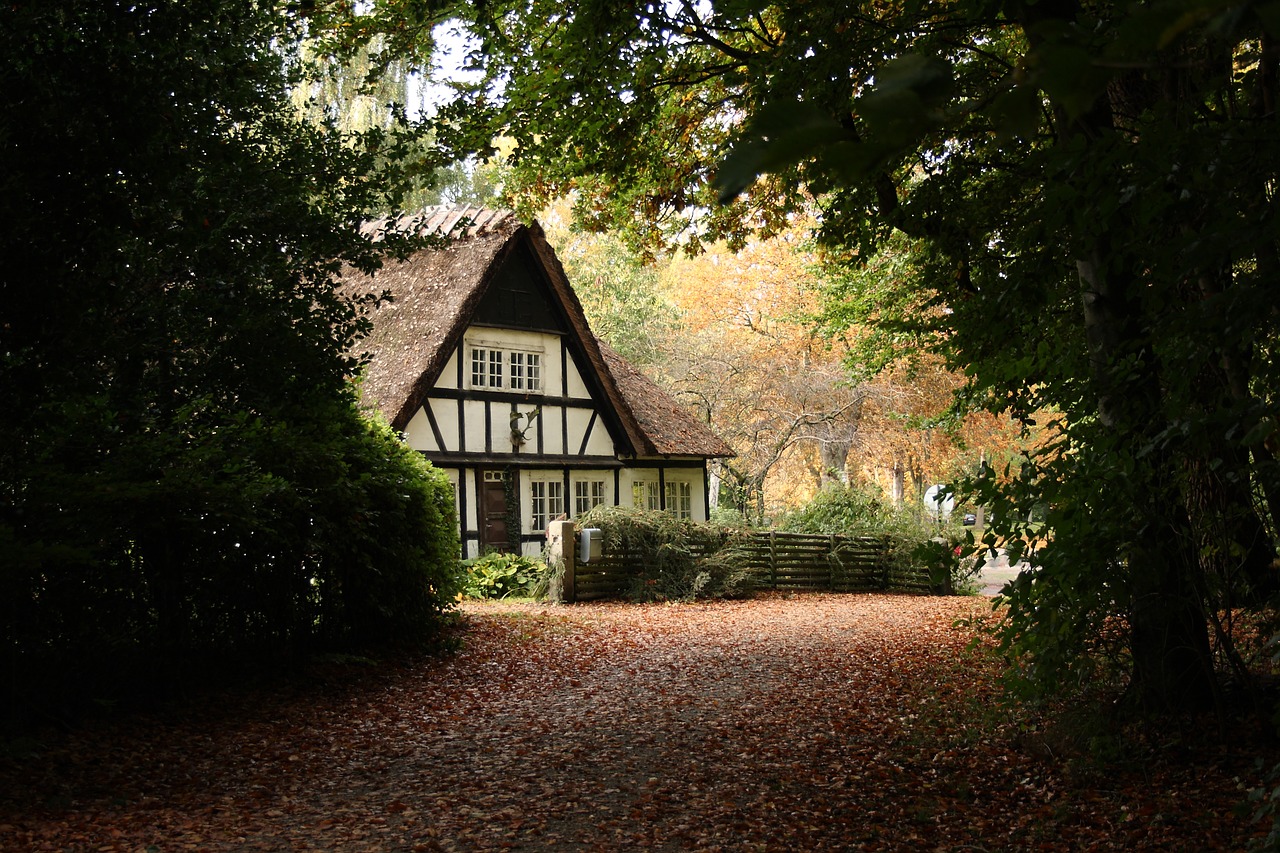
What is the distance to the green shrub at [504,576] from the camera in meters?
18.2

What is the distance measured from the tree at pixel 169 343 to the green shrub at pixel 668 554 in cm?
820

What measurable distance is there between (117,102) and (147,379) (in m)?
2.14

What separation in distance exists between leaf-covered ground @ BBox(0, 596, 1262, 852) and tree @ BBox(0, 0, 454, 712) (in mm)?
839

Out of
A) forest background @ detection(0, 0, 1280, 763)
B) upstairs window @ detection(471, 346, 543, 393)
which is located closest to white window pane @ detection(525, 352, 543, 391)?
upstairs window @ detection(471, 346, 543, 393)

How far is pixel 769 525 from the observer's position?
2570 cm

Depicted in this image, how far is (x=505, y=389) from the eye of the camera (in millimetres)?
21438

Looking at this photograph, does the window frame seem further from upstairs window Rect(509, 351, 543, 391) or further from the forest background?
the forest background

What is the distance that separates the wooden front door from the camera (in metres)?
20.9

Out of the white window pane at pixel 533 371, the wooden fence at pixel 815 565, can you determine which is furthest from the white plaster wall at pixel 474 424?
the wooden fence at pixel 815 565

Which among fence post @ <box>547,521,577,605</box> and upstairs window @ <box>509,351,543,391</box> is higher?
upstairs window @ <box>509,351,543,391</box>

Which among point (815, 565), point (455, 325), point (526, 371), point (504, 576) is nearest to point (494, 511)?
point (504, 576)

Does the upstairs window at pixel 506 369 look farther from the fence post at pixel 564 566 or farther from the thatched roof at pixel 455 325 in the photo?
the fence post at pixel 564 566

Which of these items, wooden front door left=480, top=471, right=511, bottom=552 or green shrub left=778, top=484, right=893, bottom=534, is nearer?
wooden front door left=480, top=471, right=511, bottom=552

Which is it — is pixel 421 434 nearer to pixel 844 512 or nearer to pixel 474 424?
pixel 474 424
